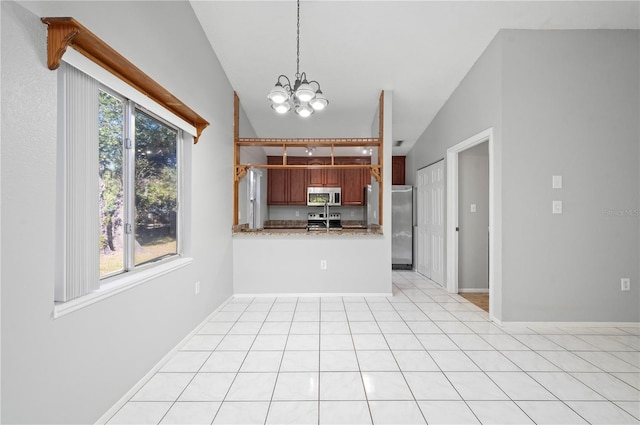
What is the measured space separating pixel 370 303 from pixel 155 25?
3465mm

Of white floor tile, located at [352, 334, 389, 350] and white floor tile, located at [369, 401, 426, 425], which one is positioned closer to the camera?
white floor tile, located at [369, 401, 426, 425]

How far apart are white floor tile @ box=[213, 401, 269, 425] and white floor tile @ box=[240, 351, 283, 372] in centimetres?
35

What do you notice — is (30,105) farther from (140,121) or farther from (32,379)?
(32,379)

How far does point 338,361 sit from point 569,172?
288 cm

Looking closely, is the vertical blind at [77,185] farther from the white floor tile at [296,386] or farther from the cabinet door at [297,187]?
the cabinet door at [297,187]

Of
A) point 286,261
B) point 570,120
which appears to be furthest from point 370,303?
point 570,120

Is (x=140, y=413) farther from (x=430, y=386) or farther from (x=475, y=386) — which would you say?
(x=475, y=386)

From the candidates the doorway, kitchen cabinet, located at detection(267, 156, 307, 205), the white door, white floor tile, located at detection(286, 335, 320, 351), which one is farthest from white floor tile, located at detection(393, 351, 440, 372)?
kitchen cabinet, located at detection(267, 156, 307, 205)

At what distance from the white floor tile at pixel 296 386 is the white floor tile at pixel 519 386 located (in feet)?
4.06

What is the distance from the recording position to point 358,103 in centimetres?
425

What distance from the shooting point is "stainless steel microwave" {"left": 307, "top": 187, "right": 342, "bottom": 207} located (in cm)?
643

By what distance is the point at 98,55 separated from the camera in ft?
4.85

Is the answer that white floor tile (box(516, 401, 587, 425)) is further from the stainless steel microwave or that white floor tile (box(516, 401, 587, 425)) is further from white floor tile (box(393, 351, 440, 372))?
the stainless steel microwave

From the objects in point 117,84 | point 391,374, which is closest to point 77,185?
point 117,84
